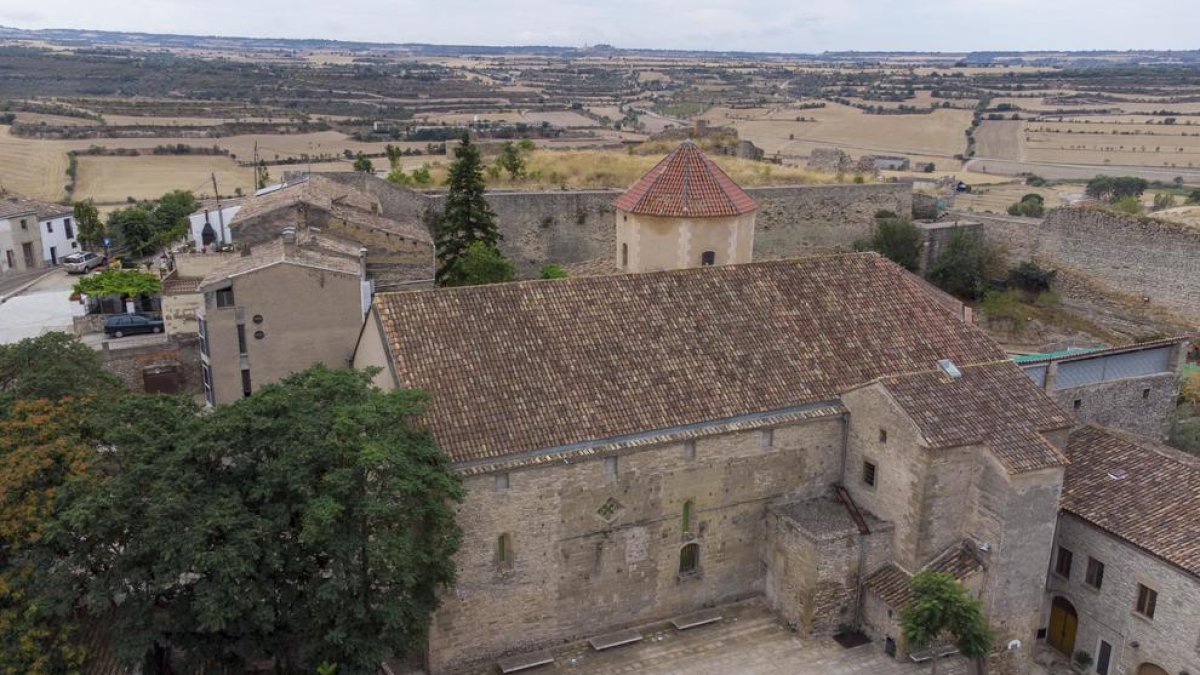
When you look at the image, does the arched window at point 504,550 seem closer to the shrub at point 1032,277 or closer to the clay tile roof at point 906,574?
the clay tile roof at point 906,574

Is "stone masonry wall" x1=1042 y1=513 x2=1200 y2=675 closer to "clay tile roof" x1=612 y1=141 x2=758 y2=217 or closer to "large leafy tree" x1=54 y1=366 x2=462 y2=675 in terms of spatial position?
"clay tile roof" x1=612 y1=141 x2=758 y2=217

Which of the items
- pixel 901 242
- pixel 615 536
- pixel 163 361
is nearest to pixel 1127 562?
pixel 615 536

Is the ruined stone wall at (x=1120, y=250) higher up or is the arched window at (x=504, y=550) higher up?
the ruined stone wall at (x=1120, y=250)

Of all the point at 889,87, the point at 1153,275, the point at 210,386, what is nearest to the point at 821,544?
the point at 210,386

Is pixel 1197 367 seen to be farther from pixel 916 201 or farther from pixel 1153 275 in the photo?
pixel 916 201

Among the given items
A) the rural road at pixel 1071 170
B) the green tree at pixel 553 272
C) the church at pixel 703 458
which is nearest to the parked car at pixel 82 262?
the green tree at pixel 553 272
